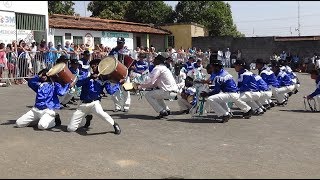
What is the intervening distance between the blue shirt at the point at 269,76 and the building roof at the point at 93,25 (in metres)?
15.8

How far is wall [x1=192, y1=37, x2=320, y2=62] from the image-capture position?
113 feet

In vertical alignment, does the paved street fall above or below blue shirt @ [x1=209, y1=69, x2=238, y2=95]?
below

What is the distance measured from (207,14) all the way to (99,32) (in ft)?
49.7

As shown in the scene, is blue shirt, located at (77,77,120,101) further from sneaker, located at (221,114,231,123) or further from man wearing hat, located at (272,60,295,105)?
man wearing hat, located at (272,60,295,105)

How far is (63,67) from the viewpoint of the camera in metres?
8.88

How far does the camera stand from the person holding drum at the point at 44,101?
8.97 m

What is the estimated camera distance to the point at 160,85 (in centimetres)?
1073

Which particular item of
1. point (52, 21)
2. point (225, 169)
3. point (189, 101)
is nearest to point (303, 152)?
point (225, 169)

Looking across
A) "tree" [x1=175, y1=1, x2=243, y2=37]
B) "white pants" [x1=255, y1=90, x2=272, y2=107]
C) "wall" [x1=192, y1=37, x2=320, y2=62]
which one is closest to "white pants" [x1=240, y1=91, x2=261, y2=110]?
"white pants" [x1=255, y1=90, x2=272, y2=107]

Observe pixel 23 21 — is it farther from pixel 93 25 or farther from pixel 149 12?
pixel 149 12

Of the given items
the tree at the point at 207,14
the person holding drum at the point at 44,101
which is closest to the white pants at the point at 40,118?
the person holding drum at the point at 44,101

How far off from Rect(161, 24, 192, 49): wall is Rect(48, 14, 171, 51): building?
915 mm

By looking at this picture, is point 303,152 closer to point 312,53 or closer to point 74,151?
point 74,151

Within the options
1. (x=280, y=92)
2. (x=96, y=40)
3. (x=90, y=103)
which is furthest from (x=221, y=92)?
(x=96, y=40)
